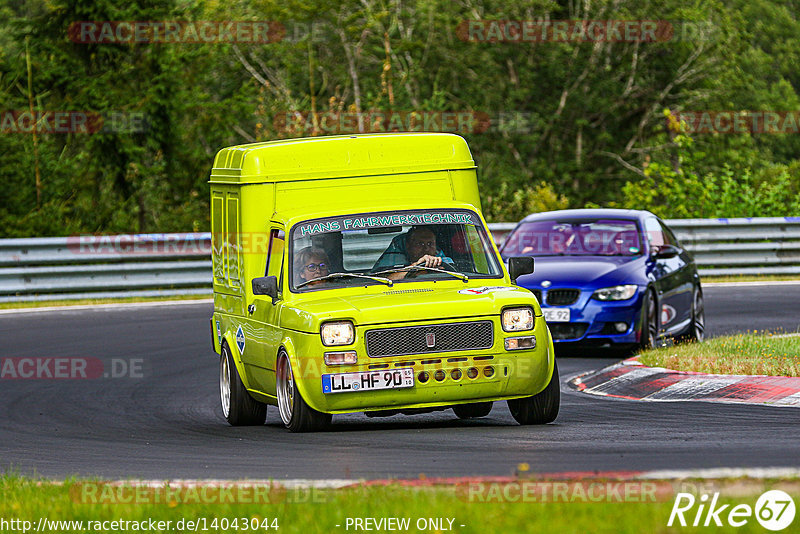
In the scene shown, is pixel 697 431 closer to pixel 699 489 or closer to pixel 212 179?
pixel 699 489

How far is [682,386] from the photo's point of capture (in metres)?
12.2

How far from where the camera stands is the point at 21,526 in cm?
677

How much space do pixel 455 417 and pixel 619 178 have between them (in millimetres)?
32225

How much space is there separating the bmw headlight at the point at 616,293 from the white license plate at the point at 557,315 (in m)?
0.35

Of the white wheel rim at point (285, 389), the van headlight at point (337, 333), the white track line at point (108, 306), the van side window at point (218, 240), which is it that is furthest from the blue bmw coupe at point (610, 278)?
the white track line at point (108, 306)

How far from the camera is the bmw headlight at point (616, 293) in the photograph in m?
15.4

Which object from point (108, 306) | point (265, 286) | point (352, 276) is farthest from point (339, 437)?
point (108, 306)

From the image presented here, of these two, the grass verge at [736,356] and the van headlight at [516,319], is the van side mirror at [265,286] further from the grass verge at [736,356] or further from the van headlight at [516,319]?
the grass verge at [736,356]

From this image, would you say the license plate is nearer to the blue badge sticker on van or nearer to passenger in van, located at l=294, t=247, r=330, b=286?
passenger in van, located at l=294, t=247, r=330, b=286

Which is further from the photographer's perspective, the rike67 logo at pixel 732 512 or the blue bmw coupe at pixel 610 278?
the blue bmw coupe at pixel 610 278

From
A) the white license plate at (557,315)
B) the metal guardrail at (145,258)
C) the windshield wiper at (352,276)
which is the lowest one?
the metal guardrail at (145,258)

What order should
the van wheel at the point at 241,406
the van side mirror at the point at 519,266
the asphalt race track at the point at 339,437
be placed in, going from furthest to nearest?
the van wheel at the point at 241,406, the van side mirror at the point at 519,266, the asphalt race track at the point at 339,437

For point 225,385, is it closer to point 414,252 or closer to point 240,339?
point 240,339

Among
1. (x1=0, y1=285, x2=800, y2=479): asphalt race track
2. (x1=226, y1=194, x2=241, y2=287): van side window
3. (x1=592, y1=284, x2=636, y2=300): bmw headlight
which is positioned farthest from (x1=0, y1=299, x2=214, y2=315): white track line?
(x1=226, y1=194, x2=241, y2=287): van side window
